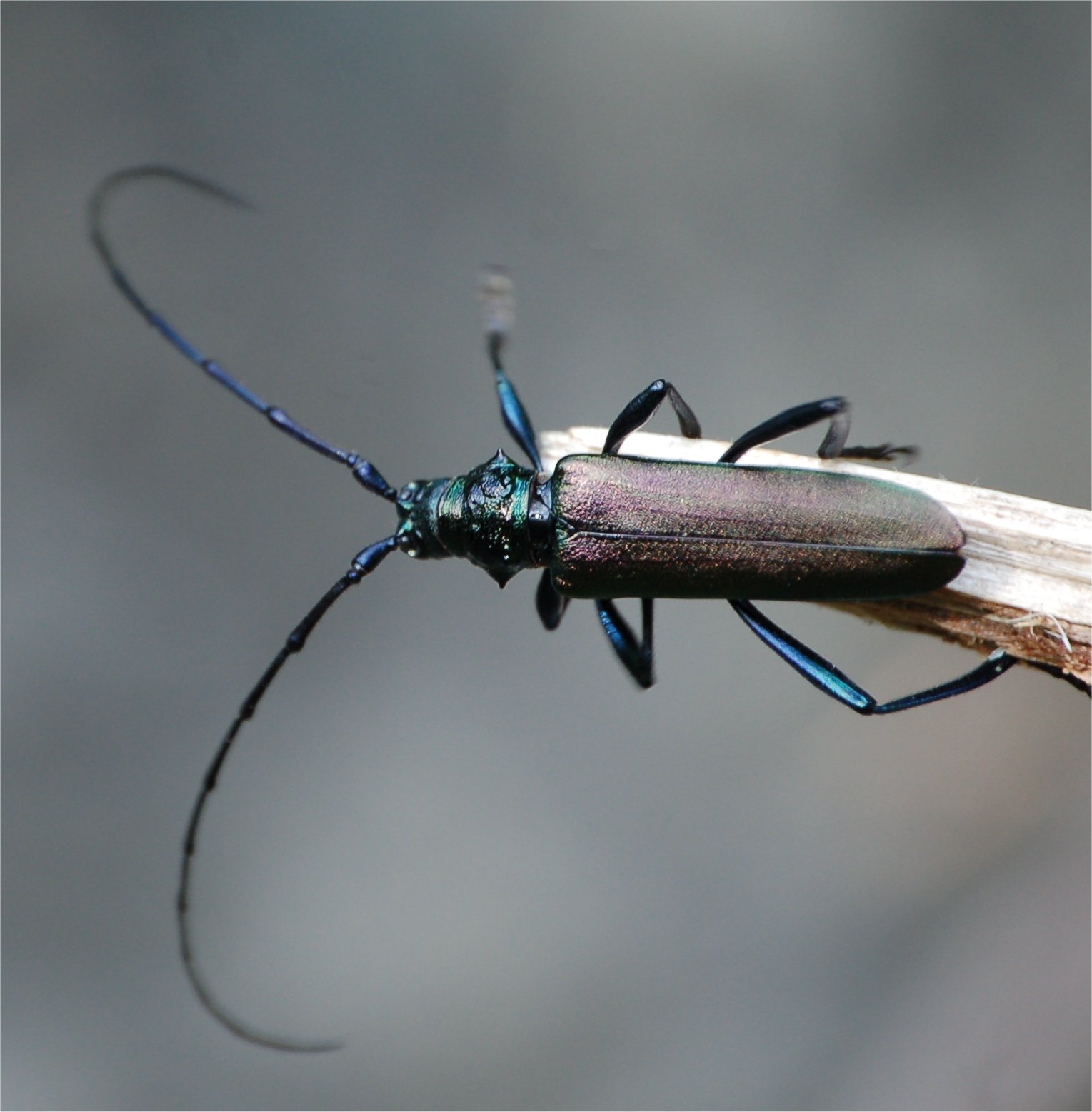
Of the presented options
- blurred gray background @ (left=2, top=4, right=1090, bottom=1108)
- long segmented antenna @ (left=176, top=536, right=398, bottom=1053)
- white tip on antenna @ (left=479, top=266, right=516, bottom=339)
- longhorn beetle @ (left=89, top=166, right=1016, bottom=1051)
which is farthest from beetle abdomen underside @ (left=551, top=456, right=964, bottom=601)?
blurred gray background @ (left=2, top=4, right=1090, bottom=1108)

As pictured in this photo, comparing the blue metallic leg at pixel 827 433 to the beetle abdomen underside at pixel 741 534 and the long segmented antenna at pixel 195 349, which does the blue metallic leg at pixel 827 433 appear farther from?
the long segmented antenna at pixel 195 349

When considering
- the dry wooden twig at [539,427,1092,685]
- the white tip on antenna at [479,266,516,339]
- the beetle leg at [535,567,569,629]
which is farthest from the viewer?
the white tip on antenna at [479,266,516,339]

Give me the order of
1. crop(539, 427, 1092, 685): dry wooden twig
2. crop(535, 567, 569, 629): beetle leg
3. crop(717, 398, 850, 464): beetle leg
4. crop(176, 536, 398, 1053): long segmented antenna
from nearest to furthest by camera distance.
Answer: crop(539, 427, 1092, 685): dry wooden twig < crop(717, 398, 850, 464): beetle leg < crop(176, 536, 398, 1053): long segmented antenna < crop(535, 567, 569, 629): beetle leg

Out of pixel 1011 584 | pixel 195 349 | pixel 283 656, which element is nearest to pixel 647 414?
pixel 1011 584

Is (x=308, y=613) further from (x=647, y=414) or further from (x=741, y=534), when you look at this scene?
(x=741, y=534)

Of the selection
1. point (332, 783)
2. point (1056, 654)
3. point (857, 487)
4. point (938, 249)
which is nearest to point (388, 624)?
point (332, 783)

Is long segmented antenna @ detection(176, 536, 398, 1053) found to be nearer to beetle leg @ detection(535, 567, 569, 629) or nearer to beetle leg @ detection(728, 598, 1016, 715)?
beetle leg @ detection(535, 567, 569, 629)

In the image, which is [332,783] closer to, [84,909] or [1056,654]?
[84,909]
